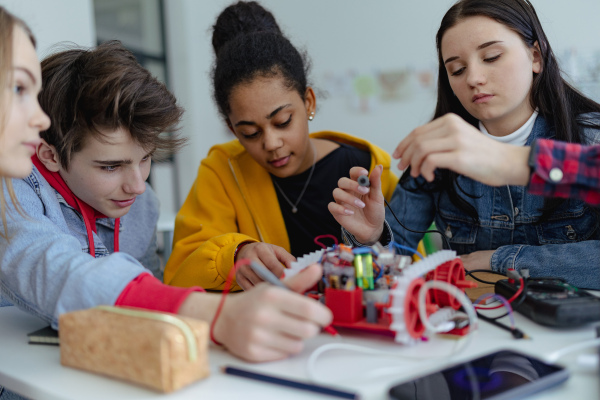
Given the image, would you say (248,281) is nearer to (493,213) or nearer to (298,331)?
(298,331)

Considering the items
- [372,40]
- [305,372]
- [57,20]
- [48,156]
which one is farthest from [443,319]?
[372,40]

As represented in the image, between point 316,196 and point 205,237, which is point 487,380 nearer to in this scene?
point 205,237

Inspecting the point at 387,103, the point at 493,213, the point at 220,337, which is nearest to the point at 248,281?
the point at 220,337

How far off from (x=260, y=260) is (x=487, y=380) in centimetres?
57

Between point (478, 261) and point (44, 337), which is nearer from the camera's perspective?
point (44, 337)

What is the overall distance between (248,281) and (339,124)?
9.89ft

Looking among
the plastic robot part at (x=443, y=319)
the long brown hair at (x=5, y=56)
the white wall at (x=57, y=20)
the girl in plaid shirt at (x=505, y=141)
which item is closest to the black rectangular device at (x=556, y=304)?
the plastic robot part at (x=443, y=319)

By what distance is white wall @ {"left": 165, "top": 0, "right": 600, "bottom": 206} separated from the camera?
9.93 ft

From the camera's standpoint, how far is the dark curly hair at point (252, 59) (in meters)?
1.34

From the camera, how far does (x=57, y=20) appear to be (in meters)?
2.14

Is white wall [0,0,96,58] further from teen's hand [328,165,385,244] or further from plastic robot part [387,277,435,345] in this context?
plastic robot part [387,277,435,345]

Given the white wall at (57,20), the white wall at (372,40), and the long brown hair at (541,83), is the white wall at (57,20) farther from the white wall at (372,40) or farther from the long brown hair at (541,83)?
the long brown hair at (541,83)

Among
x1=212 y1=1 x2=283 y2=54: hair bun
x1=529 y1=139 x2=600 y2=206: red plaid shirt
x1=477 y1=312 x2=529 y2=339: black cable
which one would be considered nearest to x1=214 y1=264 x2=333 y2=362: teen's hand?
x1=477 y1=312 x2=529 y2=339: black cable

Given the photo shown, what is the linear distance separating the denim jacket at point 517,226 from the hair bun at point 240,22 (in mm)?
653
